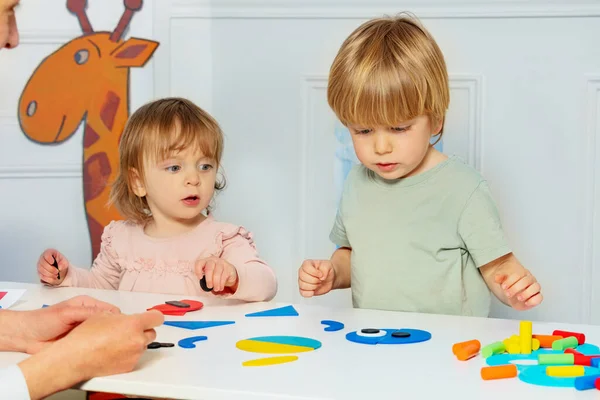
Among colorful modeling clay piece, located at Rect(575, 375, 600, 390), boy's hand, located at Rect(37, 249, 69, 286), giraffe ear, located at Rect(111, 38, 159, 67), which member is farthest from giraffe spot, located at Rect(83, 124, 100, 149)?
colorful modeling clay piece, located at Rect(575, 375, 600, 390)

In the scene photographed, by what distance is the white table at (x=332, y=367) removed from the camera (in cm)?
92

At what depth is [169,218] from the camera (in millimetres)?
1849

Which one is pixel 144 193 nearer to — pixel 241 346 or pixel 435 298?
pixel 435 298

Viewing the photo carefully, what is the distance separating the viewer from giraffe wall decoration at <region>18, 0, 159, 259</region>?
2654mm

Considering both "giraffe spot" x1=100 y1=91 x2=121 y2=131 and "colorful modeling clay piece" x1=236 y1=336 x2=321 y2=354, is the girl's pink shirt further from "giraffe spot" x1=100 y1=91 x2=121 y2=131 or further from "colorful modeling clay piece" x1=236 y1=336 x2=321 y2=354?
"giraffe spot" x1=100 y1=91 x2=121 y2=131

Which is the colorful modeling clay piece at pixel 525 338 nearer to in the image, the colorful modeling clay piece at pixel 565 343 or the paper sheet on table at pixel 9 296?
the colorful modeling clay piece at pixel 565 343

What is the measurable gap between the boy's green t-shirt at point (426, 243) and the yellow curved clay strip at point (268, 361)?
0.58 meters

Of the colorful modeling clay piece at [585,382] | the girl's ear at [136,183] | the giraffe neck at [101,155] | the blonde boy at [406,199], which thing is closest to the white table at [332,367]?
the colorful modeling clay piece at [585,382]

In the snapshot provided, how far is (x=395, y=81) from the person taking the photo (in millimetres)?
1494

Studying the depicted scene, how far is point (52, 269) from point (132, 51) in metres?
1.14

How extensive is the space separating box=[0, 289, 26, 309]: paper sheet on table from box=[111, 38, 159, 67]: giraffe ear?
1221 mm

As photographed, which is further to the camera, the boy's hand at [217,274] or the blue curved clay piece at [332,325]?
the boy's hand at [217,274]

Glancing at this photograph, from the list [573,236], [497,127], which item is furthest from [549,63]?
[573,236]

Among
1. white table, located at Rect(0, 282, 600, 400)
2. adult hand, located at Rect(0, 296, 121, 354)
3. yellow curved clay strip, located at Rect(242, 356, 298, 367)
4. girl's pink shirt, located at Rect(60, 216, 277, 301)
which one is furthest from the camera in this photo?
girl's pink shirt, located at Rect(60, 216, 277, 301)
